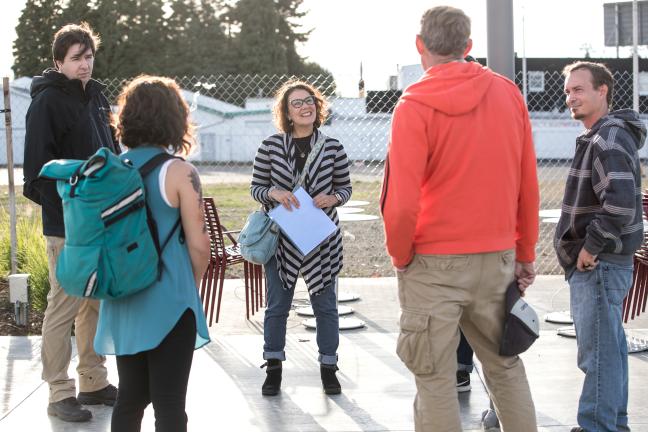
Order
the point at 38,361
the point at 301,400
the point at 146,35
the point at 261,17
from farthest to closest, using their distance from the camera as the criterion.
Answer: the point at 261,17, the point at 146,35, the point at 38,361, the point at 301,400

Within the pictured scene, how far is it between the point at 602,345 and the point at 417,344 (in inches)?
50.0

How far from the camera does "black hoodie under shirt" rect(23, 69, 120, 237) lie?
16.1 ft

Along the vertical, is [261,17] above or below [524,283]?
above

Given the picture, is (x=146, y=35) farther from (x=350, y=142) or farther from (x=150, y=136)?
(x=150, y=136)

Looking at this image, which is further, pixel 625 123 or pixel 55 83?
pixel 55 83

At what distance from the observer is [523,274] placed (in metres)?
3.86

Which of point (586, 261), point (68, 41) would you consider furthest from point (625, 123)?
point (68, 41)

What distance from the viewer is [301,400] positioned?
5.35 m

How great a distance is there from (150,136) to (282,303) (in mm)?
2228

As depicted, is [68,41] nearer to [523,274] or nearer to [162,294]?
[162,294]

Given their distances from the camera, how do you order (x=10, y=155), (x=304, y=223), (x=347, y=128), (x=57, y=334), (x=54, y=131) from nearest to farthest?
(x=54, y=131) < (x=57, y=334) < (x=304, y=223) < (x=10, y=155) < (x=347, y=128)

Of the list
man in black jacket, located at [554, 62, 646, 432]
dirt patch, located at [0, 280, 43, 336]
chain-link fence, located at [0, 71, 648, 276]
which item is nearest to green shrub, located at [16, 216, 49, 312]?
dirt patch, located at [0, 280, 43, 336]

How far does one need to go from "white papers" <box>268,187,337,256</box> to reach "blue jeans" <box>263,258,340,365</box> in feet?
0.90

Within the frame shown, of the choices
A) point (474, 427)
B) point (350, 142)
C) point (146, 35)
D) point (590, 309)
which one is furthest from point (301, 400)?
point (146, 35)
